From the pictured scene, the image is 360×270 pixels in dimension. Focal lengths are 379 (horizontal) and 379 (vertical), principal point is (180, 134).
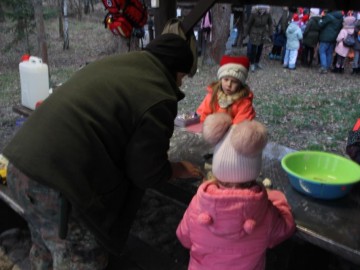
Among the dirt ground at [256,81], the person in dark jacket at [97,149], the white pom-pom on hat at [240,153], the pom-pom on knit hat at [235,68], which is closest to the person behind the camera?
the white pom-pom on hat at [240,153]

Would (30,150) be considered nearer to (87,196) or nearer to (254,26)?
(87,196)

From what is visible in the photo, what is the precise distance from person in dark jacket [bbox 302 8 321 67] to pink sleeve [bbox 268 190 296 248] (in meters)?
9.99

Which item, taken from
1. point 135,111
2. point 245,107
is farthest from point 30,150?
point 245,107

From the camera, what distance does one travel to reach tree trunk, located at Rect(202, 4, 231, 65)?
34.6ft

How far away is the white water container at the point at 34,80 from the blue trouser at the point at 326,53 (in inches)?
364

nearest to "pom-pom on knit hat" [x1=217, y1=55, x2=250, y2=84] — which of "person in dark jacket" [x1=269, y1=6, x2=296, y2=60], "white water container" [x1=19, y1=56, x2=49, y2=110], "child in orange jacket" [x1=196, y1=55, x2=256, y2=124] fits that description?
"child in orange jacket" [x1=196, y1=55, x2=256, y2=124]

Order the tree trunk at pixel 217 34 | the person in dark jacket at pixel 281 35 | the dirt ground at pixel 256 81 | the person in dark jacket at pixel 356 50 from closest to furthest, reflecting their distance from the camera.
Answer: the dirt ground at pixel 256 81 → the person in dark jacket at pixel 356 50 → the tree trunk at pixel 217 34 → the person in dark jacket at pixel 281 35

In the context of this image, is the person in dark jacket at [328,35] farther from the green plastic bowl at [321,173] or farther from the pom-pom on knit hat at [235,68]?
the green plastic bowl at [321,173]

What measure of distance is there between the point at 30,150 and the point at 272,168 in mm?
1554

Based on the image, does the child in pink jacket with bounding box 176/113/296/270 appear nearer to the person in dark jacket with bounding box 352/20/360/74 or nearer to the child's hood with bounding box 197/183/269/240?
the child's hood with bounding box 197/183/269/240

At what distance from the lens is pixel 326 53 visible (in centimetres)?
1090

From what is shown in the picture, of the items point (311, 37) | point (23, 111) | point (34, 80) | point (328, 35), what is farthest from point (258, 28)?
point (23, 111)

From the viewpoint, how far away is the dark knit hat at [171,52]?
5.97 ft

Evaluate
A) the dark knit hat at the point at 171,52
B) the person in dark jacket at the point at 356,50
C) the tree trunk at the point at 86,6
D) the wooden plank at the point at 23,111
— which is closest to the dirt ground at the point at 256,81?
the person in dark jacket at the point at 356,50
